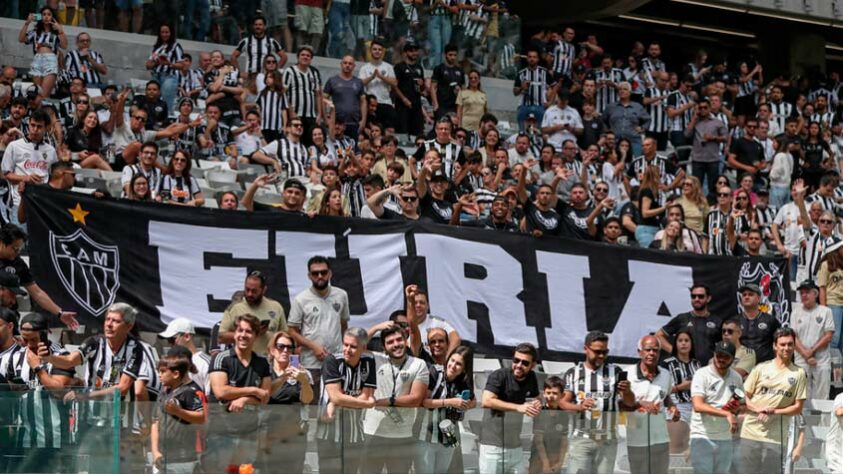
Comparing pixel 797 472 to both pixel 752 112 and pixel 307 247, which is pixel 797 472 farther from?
pixel 752 112

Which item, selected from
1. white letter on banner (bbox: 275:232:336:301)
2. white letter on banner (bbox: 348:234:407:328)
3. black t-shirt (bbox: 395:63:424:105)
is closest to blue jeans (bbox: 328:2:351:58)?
black t-shirt (bbox: 395:63:424:105)

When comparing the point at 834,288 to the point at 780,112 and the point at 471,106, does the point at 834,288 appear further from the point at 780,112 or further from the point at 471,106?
the point at 780,112

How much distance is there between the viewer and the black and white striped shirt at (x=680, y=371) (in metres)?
13.4

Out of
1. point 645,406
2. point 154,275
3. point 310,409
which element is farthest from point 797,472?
point 154,275

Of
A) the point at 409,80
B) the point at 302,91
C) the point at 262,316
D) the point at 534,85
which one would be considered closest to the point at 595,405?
the point at 262,316

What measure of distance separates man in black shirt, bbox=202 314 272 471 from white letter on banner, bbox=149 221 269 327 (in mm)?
2868

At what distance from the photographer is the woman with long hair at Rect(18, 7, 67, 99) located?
705 inches

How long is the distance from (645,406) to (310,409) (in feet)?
11.6

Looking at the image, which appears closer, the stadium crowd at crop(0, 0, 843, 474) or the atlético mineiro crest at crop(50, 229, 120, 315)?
the stadium crowd at crop(0, 0, 843, 474)

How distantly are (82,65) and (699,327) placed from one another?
8697mm

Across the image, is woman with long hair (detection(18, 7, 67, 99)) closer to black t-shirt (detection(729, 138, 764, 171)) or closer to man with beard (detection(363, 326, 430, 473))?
man with beard (detection(363, 326, 430, 473))

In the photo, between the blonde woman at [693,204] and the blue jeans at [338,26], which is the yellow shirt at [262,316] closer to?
the blonde woman at [693,204]

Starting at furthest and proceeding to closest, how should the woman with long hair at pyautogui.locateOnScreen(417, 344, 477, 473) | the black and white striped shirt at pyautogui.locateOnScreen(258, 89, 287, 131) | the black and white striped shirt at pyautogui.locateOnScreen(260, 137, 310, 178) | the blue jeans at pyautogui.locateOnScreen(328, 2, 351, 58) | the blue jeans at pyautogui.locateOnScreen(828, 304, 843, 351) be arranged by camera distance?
the blue jeans at pyautogui.locateOnScreen(328, 2, 351, 58)
the black and white striped shirt at pyautogui.locateOnScreen(258, 89, 287, 131)
the black and white striped shirt at pyautogui.locateOnScreen(260, 137, 310, 178)
the blue jeans at pyautogui.locateOnScreen(828, 304, 843, 351)
the woman with long hair at pyautogui.locateOnScreen(417, 344, 477, 473)

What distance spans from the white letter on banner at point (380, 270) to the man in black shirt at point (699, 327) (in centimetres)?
255
